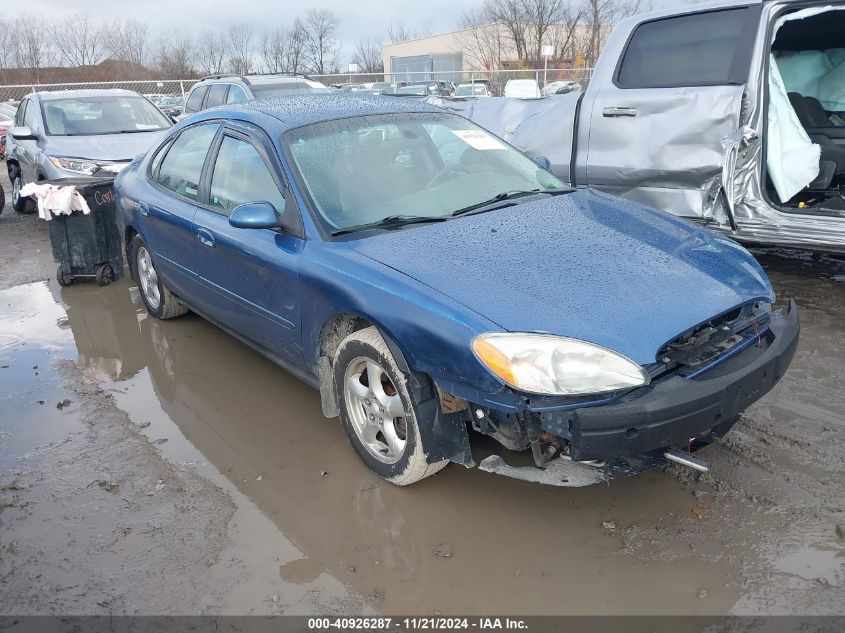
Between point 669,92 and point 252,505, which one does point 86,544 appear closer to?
point 252,505

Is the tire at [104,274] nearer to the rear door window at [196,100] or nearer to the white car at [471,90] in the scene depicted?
the rear door window at [196,100]

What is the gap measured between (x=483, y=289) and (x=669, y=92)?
10.7ft

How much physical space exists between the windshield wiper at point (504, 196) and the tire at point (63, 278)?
4681 mm

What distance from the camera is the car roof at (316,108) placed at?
380 centimetres

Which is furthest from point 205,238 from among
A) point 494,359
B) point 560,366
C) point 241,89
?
point 241,89

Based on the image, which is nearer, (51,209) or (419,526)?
(419,526)

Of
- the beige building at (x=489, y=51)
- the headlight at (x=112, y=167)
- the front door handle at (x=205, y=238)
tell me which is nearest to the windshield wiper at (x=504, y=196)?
the front door handle at (x=205, y=238)

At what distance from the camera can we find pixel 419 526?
115 inches

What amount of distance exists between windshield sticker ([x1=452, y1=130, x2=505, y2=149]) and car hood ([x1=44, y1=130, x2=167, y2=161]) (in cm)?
529

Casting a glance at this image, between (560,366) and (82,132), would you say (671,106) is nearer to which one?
(560,366)

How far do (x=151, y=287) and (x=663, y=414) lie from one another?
14.1ft

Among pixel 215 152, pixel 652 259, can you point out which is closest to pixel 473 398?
pixel 652 259

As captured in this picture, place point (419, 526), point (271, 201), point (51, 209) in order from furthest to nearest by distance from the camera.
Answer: point (51, 209) → point (271, 201) → point (419, 526)

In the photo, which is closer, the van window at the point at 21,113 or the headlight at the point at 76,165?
the headlight at the point at 76,165
